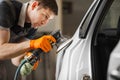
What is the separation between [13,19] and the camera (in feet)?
7.46

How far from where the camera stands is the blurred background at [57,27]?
14.1 ft

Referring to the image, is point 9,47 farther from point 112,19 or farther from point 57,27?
point 57,27

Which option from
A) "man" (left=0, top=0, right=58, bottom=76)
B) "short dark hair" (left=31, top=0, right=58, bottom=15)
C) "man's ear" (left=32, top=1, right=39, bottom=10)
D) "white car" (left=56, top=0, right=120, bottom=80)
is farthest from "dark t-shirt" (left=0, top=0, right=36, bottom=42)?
"white car" (left=56, top=0, right=120, bottom=80)

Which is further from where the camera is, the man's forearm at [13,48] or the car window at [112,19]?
the car window at [112,19]

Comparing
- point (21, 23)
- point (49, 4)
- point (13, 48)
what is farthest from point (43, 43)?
point (21, 23)

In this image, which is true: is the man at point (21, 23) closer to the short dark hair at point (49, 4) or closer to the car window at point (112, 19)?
the short dark hair at point (49, 4)

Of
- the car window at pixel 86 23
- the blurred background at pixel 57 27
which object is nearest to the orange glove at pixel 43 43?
the car window at pixel 86 23

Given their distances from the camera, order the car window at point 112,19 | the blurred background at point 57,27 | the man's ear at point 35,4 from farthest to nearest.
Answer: the blurred background at point 57,27 < the car window at point 112,19 < the man's ear at point 35,4

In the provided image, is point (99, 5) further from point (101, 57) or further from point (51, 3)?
point (51, 3)

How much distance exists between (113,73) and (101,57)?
2.17 feet

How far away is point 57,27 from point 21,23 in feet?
7.24

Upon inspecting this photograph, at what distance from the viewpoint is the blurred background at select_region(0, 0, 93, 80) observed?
4.30 metres

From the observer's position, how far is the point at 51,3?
2.22 metres

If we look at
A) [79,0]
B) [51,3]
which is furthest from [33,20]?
[79,0]
